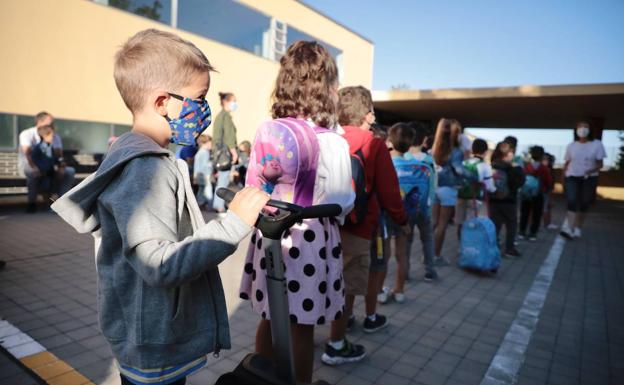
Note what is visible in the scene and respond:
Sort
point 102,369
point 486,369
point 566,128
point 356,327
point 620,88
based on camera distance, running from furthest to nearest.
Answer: point 566,128 < point 620,88 < point 356,327 < point 486,369 < point 102,369

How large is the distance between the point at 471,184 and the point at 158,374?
5382mm

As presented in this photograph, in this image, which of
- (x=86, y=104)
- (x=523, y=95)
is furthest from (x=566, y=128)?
(x=86, y=104)

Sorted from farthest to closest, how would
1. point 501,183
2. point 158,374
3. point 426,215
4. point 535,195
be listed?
point 535,195, point 501,183, point 426,215, point 158,374

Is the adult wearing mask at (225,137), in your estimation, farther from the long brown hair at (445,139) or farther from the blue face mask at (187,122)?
the blue face mask at (187,122)

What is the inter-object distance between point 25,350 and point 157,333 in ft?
7.39

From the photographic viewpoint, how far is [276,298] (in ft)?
4.76

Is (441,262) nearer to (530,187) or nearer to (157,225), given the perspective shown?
(530,187)

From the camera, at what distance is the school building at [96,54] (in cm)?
831

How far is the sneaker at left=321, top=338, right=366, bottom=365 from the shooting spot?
2940 millimetres

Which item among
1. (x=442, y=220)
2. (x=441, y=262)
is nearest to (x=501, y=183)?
(x=442, y=220)

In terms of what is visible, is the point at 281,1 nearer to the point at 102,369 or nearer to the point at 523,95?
the point at 523,95

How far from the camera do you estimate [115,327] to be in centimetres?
140

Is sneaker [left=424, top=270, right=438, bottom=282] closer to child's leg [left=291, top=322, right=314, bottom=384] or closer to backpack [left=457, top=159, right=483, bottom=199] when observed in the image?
backpack [left=457, top=159, right=483, bottom=199]

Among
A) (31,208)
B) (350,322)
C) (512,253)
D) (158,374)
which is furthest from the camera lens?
(31,208)
